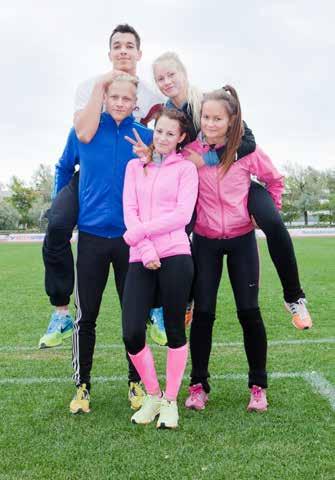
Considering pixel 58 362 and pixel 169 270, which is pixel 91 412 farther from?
pixel 58 362

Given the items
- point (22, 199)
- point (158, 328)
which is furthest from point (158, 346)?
point (22, 199)

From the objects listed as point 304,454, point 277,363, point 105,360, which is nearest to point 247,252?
point 304,454

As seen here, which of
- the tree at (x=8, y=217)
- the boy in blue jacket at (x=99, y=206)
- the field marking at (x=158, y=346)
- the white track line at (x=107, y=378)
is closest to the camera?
the boy in blue jacket at (x=99, y=206)

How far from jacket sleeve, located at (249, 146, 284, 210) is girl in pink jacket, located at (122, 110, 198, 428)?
16.7 inches

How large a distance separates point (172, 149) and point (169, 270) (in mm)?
778

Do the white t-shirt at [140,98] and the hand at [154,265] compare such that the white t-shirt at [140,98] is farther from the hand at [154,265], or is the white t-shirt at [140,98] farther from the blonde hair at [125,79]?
the hand at [154,265]

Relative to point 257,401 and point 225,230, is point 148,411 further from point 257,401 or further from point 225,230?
point 225,230

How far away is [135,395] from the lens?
416 centimetres

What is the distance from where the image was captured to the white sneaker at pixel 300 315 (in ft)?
12.9

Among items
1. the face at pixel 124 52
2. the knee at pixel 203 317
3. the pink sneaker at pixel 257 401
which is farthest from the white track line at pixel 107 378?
the face at pixel 124 52

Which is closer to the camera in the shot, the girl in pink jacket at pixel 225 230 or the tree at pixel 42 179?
the girl in pink jacket at pixel 225 230

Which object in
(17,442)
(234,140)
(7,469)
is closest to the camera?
(7,469)

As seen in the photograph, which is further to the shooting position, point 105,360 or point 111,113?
point 105,360

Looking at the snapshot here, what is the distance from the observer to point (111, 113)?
3.89m
